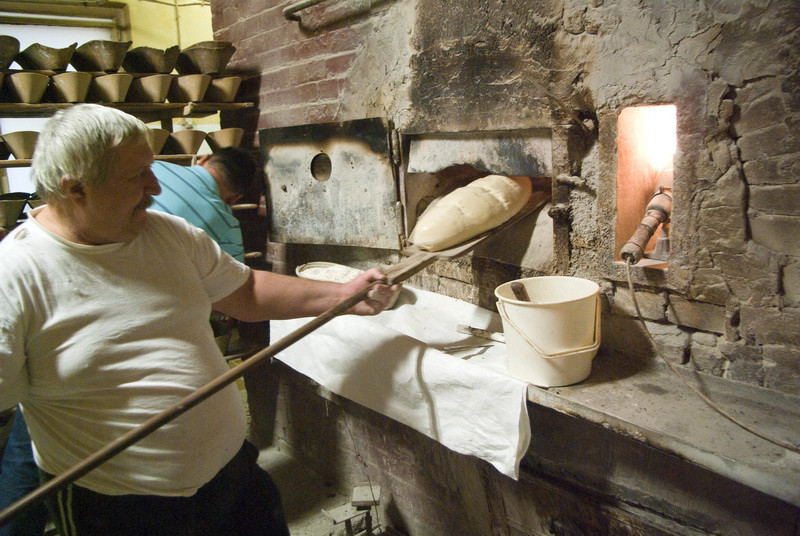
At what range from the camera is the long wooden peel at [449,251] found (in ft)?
6.14

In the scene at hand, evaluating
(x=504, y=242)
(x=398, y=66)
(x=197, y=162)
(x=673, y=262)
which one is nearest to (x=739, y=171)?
(x=673, y=262)

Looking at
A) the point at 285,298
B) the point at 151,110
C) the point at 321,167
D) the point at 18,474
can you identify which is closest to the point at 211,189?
the point at 321,167

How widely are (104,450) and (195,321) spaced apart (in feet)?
1.67

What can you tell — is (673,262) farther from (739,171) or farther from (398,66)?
(398,66)

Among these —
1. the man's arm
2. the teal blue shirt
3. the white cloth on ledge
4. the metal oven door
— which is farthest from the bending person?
the man's arm

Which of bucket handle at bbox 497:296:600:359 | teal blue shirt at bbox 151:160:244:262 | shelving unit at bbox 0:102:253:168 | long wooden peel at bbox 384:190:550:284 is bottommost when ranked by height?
bucket handle at bbox 497:296:600:359

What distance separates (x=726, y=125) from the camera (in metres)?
1.46

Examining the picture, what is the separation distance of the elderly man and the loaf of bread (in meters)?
0.78

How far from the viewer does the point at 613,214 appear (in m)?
1.76

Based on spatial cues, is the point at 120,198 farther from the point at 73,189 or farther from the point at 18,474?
Answer: the point at 18,474

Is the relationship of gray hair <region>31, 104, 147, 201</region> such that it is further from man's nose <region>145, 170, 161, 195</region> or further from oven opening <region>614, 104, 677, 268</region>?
oven opening <region>614, 104, 677, 268</region>

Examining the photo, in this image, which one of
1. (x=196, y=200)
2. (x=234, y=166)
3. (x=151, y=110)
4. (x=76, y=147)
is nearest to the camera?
(x=76, y=147)

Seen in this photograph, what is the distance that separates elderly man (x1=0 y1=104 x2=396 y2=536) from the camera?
140 cm

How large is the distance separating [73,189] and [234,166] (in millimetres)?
1653
